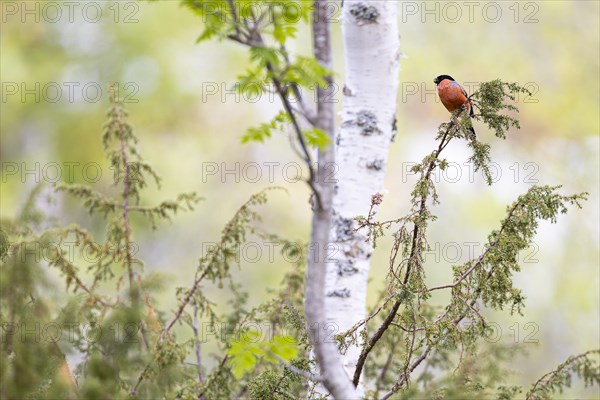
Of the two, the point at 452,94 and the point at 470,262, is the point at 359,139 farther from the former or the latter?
the point at 470,262

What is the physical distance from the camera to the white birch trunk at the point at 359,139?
2594 millimetres

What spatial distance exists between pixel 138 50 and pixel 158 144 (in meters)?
1.47

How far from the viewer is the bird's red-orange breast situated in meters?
2.46

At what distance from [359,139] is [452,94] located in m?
0.40

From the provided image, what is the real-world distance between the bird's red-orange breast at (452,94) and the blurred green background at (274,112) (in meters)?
6.34

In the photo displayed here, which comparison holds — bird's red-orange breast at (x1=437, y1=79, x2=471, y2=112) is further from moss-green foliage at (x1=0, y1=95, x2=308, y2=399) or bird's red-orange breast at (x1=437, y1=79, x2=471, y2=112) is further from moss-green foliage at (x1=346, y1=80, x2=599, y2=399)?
moss-green foliage at (x1=0, y1=95, x2=308, y2=399)

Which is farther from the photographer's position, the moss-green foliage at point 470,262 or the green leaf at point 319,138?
the moss-green foliage at point 470,262

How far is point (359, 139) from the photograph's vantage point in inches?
106

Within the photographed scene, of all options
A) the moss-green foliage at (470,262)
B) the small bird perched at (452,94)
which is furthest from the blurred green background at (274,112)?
the moss-green foliage at (470,262)

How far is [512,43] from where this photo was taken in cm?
1043

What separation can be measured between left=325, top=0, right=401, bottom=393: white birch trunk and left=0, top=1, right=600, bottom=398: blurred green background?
20.4 ft

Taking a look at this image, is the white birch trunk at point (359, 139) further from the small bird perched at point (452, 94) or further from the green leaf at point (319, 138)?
the green leaf at point (319, 138)

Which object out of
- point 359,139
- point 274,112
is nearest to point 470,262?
point 359,139

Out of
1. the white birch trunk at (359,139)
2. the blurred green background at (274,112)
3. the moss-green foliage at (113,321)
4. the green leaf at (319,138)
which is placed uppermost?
the blurred green background at (274,112)
